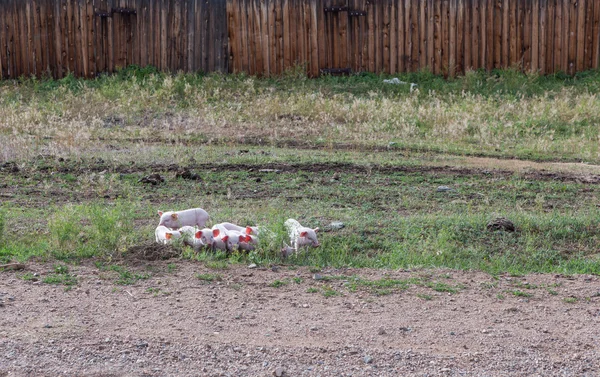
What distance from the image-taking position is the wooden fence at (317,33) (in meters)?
18.9

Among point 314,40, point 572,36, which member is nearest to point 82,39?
point 314,40

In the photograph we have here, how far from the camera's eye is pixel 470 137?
46.1ft

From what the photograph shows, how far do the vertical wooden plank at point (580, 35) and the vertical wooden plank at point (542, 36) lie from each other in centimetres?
75

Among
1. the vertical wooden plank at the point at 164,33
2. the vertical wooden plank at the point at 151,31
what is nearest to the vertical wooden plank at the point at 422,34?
the vertical wooden plank at the point at 164,33

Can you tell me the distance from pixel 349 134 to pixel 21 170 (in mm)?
5502

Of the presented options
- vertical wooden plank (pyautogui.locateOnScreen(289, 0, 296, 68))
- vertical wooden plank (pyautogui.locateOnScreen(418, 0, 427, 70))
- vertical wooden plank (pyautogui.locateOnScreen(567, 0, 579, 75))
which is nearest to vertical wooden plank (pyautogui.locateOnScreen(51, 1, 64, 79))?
vertical wooden plank (pyautogui.locateOnScreen(289, 0, 296, 68))

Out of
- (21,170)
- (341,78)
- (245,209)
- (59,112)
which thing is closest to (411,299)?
(245,209)

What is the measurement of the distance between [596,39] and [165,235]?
14525 millimetres

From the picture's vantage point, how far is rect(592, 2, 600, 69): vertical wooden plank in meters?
18.9

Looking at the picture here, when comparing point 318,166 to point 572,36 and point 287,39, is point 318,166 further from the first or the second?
point 572,36

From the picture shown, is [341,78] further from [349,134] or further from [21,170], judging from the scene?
[21,170]

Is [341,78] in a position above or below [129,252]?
above

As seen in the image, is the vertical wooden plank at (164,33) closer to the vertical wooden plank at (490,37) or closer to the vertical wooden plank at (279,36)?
the vertical wooden plank at (279,36)

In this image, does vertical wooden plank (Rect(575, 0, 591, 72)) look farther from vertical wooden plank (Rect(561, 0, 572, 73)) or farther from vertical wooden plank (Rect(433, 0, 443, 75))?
vertical wooden plank (Rect(433, 0, 443, 75))
